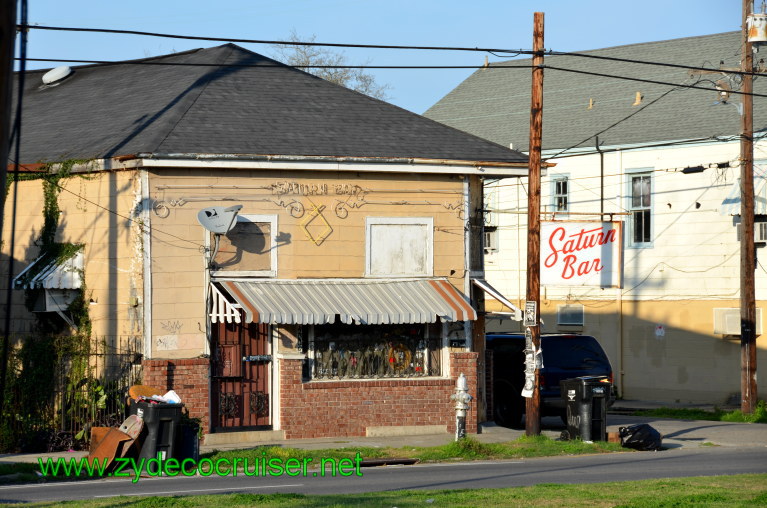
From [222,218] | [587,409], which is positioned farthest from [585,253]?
[222,218]

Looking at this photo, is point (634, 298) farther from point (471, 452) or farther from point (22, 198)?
point (22, 198)

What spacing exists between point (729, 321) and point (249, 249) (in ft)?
51.6

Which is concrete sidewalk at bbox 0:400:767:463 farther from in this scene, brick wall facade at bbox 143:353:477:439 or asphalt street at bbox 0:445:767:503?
asphalt street at bbox 0:445:767:503

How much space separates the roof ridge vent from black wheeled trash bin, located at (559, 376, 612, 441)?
44.2 ft

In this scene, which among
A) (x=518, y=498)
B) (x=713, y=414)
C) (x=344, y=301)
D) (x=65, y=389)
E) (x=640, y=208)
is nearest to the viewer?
(x=518, y=498)

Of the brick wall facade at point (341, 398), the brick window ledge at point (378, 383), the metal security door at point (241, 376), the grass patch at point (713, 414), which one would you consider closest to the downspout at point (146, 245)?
the brick wall facade at point (341, 398)

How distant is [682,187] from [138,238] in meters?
17.7

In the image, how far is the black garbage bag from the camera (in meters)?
18.3

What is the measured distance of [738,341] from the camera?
29531 millimetres

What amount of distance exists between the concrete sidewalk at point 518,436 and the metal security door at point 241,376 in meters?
0.44

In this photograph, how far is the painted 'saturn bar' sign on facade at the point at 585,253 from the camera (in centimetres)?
2042

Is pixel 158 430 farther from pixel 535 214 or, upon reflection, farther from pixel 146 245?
pixel 535 214

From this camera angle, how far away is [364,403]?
19500mm

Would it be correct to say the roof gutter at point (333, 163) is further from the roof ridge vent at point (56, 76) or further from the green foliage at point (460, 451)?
the roof ridge vent at point (56, 76)
